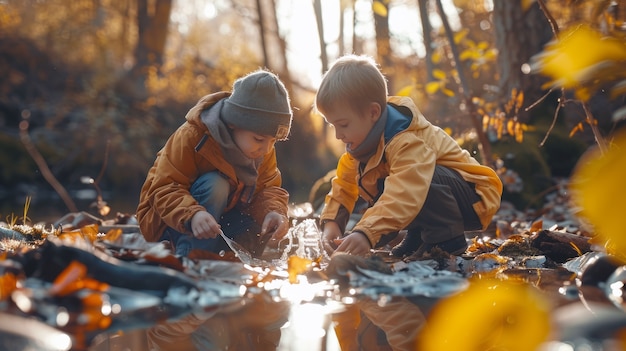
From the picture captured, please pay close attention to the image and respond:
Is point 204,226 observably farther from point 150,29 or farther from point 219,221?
point 150,29

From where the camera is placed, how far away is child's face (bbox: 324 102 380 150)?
3.34 m

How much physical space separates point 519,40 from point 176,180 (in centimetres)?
462

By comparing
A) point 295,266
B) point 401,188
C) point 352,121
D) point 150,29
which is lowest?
point 295,266

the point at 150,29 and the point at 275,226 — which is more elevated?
the point at 150,29

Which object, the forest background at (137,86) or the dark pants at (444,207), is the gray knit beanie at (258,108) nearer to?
the dark pants at (444,207)

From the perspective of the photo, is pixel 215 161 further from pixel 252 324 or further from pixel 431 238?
pixel 252 324

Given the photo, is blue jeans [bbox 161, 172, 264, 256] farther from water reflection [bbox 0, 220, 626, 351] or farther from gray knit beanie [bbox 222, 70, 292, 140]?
water reflection [bbox 0, 220, 626, 351]

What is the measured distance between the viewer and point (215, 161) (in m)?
3.38

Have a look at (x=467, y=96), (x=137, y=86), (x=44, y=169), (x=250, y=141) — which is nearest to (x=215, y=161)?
(x=250, y=141)

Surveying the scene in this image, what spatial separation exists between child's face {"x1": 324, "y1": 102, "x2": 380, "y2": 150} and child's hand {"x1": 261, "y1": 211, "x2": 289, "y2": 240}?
52cm

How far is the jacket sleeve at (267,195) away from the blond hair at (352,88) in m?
0.56

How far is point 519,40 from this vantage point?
6.78 m

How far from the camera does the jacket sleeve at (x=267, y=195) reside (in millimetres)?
3697

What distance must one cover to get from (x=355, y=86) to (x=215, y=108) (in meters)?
0.72
